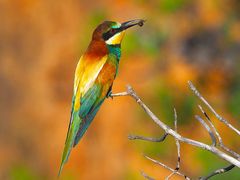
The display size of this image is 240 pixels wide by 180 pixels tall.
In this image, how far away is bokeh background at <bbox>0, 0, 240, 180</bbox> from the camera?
7324 mm

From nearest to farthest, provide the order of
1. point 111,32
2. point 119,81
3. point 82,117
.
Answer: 1. point 82,117
2. point 111,32
3. point 119,81

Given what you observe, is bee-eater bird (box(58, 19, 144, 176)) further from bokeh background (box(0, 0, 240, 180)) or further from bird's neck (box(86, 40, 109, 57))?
bokeh background (box(0, 0, 240, 180))

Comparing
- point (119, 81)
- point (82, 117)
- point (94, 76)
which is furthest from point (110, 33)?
point (119, 81)

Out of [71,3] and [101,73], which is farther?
[71,3]

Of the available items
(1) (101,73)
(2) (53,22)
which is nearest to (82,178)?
(2) (53,22)

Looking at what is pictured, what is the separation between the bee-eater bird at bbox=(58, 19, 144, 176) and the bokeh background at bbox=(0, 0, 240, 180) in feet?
10.6

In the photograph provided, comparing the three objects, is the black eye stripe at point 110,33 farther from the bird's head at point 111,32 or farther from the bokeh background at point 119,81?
the bokeh background at point 119,81

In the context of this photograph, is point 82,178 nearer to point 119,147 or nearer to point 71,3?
point 119,147

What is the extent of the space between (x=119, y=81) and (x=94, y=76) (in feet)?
15.7

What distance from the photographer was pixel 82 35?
8.22m

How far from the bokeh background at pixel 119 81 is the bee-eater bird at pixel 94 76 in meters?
3.25

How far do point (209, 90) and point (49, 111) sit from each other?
191 centimetres

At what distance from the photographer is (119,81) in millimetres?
8203

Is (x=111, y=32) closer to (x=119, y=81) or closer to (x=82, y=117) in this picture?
(x=82, y=117)
